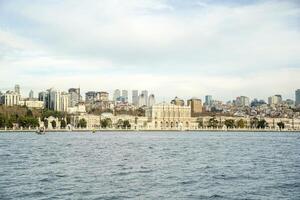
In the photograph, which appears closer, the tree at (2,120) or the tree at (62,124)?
the tree at (2,120)

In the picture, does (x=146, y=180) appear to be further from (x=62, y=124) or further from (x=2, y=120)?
(x=62, y=124)

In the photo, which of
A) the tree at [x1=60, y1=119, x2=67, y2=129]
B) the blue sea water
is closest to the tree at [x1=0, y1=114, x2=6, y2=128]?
the tree at [x1=60, y1=119, x2=67, y2=129]

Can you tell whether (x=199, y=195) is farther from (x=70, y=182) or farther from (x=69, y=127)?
(x=69, y=127)

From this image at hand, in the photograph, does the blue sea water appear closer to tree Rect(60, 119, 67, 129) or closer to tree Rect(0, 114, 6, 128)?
tree Rect(0, 114, 6, 128)

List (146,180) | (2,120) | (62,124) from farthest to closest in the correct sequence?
1. (62,124)
2. (2,120)
3. (146,180)

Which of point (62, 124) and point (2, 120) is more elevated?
point (2, 120)

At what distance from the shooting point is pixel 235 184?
28.1 metres

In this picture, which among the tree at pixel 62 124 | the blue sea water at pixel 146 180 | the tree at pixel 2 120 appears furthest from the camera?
the tree at pixel 62 124

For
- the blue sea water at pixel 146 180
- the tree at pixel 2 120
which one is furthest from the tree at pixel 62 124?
the blue sea water at pixel 146 180

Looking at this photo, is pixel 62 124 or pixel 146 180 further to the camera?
pixel 62 124

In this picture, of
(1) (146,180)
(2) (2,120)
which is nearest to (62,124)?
→ (2) (2,120)

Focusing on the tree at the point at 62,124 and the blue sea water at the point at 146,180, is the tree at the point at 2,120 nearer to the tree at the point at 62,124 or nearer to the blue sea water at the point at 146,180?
the tree at the point at 62,124

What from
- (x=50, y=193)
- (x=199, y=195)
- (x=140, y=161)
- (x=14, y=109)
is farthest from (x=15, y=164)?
(x=14, y=109)

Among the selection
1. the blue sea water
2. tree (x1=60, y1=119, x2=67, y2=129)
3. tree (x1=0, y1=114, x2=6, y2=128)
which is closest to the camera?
the blue sea water
